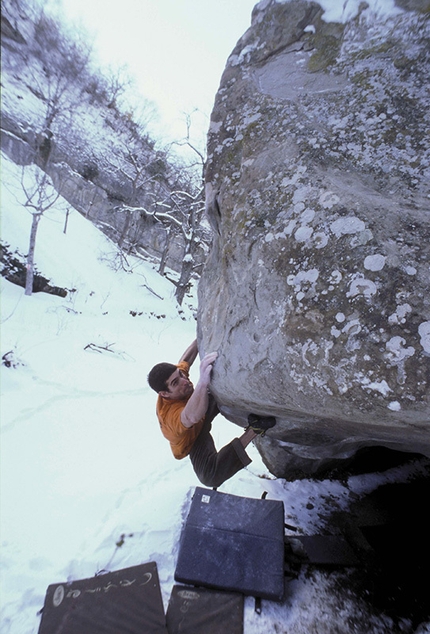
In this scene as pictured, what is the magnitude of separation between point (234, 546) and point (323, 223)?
2433 millimetres

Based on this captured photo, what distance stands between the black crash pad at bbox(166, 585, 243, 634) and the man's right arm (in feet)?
3.68

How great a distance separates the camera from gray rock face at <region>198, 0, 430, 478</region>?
1329 millimetres

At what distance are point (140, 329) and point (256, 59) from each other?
725 cm

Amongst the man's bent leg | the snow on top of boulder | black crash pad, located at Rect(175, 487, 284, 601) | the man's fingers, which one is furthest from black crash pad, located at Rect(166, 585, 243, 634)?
the snow on top of boulder

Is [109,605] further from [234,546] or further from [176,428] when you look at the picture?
[176,428]

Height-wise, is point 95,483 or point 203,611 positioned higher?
point 203,611

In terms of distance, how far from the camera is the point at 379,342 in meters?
1.30

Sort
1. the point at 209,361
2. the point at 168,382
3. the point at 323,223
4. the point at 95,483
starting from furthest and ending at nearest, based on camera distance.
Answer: the point at 95,483 < the point at 168,382 < the point at 209,361 < the point at 323,223

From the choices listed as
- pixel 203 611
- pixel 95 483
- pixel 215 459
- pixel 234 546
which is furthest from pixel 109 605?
pixel 95 483

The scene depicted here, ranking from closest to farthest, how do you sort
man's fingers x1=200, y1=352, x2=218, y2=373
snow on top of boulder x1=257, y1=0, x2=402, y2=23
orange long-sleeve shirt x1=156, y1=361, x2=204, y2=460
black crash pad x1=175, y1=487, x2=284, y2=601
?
snow on top of boulder x1=257, y1=0, x2=402, y2=23, man's fingers x1=200, y1=352, x2=218, y2=373, black crash pad x1=175, y1=487, x2=284, y2=601, orange long-sleeve shirt x1=156, y1=361, x2=204, y2=460

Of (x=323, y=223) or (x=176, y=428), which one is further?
(x=176, y=428)

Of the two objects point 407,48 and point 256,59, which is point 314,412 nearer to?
point 407,48

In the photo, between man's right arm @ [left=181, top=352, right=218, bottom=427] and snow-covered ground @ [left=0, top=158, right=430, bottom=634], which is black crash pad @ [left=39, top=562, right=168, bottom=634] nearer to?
snow-covered ground @ [left=0, top=158, right=430, bottom=634]

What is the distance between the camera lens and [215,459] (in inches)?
108
